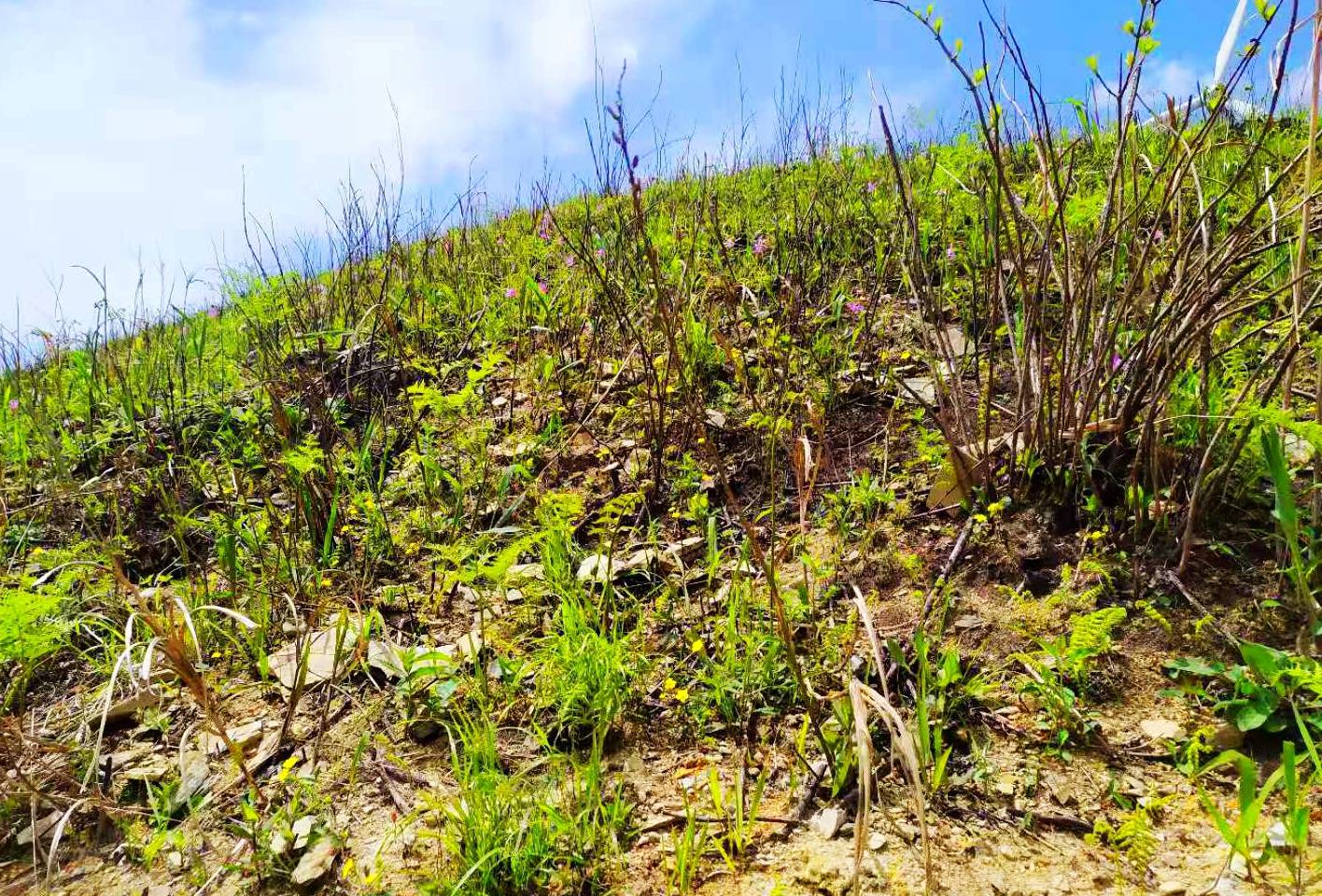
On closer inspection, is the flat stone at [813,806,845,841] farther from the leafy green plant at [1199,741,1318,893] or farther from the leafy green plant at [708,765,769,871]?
the leafy green plant at [1199,741,1318,893]

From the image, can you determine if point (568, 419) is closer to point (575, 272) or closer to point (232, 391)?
point (575, 272)

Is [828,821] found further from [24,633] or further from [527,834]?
[24,633]

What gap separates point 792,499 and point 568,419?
3.68 feet

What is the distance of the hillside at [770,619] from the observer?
1.37 metres

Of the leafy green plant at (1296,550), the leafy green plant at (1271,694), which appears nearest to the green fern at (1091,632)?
the leafy green plant at (1271,694)

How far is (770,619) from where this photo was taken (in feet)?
6.15

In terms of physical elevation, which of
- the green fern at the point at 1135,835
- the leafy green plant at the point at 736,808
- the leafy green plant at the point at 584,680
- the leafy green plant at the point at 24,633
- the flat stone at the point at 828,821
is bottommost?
the green fern at the point at 1135,835

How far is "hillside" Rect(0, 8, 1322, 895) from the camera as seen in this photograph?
1371 millimetres

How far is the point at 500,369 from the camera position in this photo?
3.71 meters

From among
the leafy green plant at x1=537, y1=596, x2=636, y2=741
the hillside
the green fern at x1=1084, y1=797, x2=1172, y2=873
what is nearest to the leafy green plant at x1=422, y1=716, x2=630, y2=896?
the hillside

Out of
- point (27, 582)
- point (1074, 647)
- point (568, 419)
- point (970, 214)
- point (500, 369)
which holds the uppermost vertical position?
point (970, 214)

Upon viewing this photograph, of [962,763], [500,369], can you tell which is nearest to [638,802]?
[962,763]

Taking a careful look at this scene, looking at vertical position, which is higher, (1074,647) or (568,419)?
(568,419)

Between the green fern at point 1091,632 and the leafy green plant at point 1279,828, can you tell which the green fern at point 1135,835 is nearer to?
the leafy green plant at point 1279,828
